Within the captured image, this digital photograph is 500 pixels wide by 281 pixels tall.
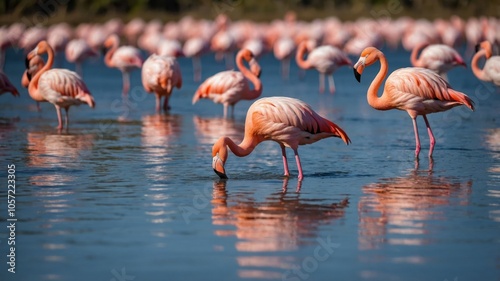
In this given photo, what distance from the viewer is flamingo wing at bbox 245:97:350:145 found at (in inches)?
340

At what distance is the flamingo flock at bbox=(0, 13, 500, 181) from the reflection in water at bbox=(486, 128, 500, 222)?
64 centimetres

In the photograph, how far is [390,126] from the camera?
13.6m

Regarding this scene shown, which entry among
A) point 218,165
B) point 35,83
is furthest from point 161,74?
point 218,165

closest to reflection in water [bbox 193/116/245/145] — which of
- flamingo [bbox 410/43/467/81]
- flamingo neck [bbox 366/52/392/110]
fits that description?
flamingo neck [bbox 366/52/392/110]

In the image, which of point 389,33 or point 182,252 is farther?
point 389,33

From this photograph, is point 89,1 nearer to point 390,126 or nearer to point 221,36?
point 221,36

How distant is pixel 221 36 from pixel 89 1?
15.5 meters

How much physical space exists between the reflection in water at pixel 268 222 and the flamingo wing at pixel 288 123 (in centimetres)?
53

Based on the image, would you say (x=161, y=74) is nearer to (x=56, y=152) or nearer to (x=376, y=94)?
(x=56, y=152)

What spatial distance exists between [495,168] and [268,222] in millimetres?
3376

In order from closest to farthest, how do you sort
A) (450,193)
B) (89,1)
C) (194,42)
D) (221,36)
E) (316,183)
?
(450,193) → (316,183) → (194,42) → (221,36) → (89,1)

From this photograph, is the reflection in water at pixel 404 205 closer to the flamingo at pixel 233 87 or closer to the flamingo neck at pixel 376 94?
the flamingo neck at pixel 376 94

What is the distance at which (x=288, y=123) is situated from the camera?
8.66 metres

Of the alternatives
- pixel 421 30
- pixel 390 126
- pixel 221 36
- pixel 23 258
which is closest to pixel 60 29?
pixel 221 36
